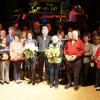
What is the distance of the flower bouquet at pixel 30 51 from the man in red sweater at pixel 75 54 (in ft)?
2.91

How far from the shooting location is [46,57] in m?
10.1

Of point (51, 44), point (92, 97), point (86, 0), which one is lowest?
point (92, 97)

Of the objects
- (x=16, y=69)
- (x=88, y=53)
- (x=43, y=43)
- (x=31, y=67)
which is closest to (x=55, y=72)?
(x=31, y=67)

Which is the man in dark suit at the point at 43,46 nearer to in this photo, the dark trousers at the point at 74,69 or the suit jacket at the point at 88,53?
the dark trousers at the point at 74,69

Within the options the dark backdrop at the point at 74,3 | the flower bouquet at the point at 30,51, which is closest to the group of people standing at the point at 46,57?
the flower bouquet at the point at 30,51

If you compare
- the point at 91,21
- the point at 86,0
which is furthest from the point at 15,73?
the point at 86,0

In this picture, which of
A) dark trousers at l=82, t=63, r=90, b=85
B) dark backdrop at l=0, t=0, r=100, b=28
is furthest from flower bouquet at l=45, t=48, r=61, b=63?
dark backdrop at l=0, t=0, r=100, b=28

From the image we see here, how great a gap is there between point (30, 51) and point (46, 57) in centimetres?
48

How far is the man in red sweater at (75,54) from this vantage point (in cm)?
962

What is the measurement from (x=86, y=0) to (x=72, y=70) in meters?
6.42

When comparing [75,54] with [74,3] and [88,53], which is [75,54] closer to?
[88,53]

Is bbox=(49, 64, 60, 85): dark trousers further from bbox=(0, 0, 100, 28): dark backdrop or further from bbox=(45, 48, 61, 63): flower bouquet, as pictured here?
bbox=(0, 0, 100, 28): dark backdrop

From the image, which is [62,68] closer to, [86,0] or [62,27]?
[62,27]

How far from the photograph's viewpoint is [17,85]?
10.1 meters
